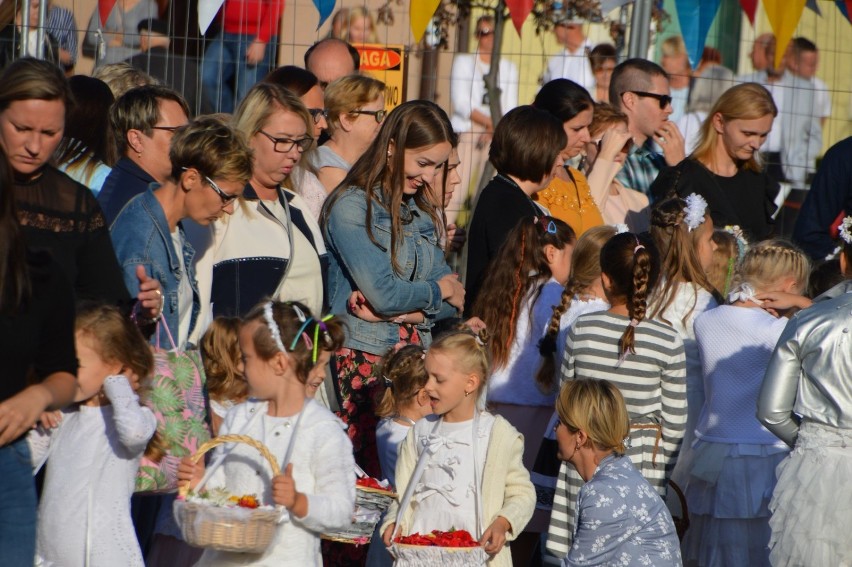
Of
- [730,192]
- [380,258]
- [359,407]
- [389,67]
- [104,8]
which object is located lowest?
[359,407]

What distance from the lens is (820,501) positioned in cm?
505

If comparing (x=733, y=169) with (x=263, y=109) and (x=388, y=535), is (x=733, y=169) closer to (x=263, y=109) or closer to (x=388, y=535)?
(x=263, y=109)

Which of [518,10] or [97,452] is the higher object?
[518,10]

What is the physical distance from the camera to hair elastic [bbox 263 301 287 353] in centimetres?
431

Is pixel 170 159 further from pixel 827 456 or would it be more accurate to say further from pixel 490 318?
pixel 827 456

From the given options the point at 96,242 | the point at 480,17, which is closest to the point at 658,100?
the point at 480,17

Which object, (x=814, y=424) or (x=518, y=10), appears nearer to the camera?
(x=814, y=424)

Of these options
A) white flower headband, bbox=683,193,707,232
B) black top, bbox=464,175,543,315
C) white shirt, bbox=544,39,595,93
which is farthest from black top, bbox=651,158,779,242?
white shirt, bbox=544,39,595,93

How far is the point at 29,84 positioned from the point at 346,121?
277 centimetres

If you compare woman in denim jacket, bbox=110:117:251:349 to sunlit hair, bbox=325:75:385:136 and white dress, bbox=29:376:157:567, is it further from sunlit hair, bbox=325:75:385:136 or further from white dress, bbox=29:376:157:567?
sunlit hair, bbox=325:75:385:136

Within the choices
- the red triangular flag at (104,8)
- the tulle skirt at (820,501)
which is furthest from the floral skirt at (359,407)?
the red triangular flag at (104,8)

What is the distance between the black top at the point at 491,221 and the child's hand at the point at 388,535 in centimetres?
176

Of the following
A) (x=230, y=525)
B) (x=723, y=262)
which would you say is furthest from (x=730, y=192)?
(x=230, y=525)

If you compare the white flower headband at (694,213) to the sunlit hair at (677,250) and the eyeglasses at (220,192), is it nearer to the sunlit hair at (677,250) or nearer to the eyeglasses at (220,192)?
the sunlit hair at (677,250)
